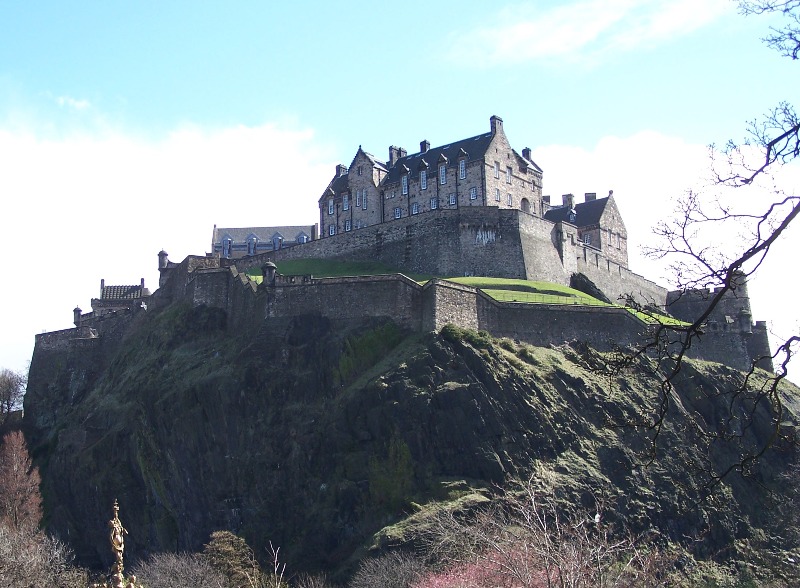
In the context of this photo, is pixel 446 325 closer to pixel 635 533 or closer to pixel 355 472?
pixel 355 472

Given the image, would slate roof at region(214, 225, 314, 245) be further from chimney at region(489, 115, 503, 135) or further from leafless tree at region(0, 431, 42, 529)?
leafless tree at region(0, 431, 42, 529)

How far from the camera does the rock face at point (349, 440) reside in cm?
4888

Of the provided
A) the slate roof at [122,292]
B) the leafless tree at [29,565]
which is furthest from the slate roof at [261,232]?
the leafless tree at [29,565]

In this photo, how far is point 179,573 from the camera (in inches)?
1762

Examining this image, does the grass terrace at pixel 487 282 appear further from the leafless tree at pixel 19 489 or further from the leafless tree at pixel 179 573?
the leafless tree at pixel 179 573

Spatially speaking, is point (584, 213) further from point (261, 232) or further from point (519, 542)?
point (519, 542)

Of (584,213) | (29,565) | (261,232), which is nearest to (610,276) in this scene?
(584,213)

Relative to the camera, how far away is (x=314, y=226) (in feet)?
328

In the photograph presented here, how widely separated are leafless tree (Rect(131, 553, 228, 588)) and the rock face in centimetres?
295

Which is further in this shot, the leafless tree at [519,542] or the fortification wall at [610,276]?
the fortification wall at [610,276]

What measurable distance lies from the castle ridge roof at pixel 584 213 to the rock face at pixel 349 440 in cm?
2605

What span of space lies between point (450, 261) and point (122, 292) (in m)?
28.4

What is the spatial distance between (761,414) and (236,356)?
3055 cm

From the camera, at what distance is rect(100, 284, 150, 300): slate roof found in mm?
78375
